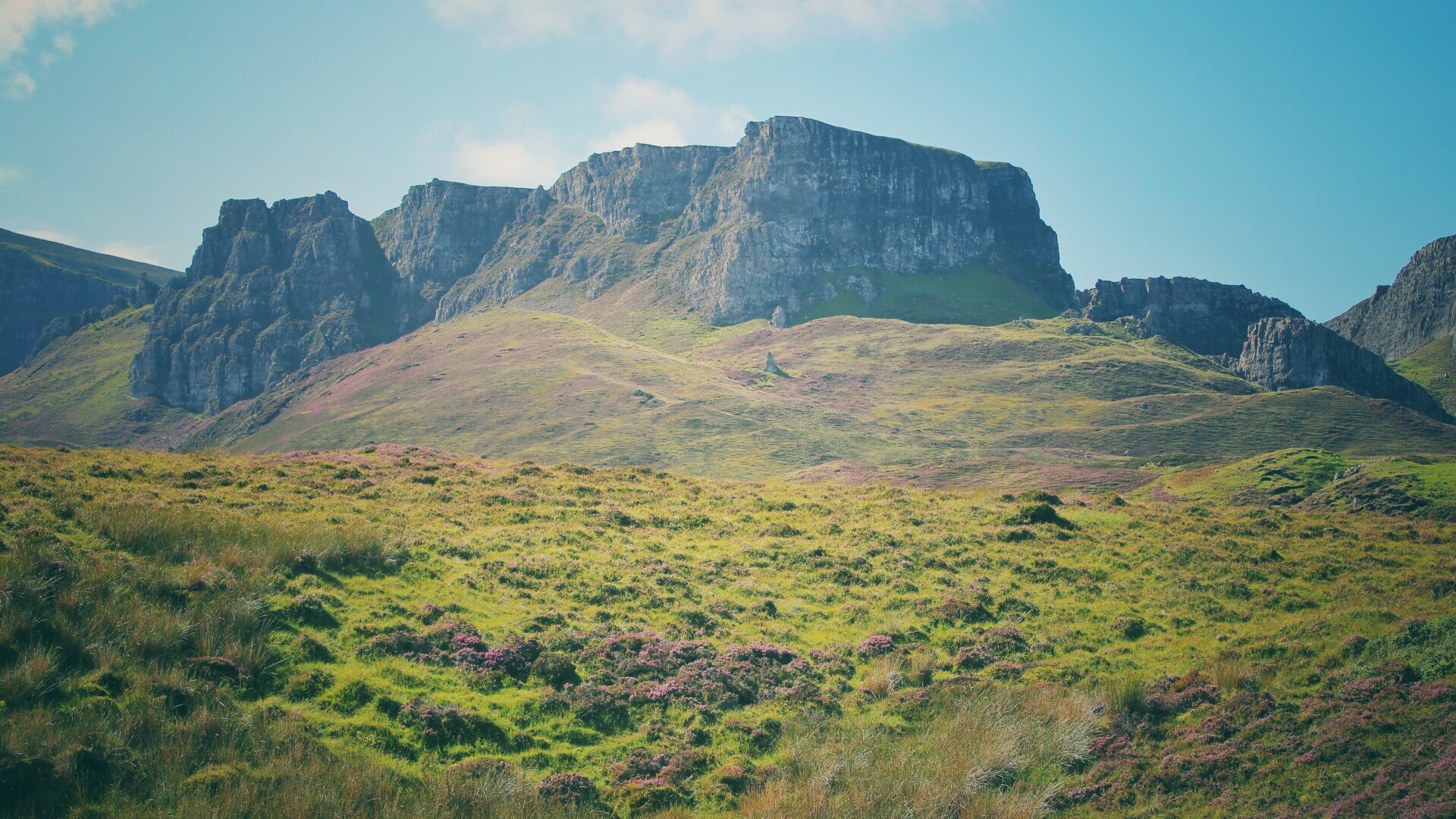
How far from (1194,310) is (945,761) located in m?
209

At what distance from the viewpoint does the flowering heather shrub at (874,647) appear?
2105cm

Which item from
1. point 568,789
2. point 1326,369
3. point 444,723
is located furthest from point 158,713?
point 1326,369

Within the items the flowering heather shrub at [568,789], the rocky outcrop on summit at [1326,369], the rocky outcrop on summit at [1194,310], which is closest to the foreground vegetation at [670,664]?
the flowering heather shrub at [568,789]

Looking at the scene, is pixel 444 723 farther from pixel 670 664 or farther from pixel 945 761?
pixel 945 761

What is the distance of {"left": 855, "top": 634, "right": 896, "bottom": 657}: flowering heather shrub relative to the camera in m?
21.0

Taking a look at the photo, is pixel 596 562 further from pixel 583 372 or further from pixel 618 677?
pixel 583 372

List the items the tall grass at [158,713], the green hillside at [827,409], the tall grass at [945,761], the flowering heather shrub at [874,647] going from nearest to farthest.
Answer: the tall grass at [158,713] < the tall grass at [945,761] < the flowering heather shrub at [874,647] < the green hillside at [827,409]

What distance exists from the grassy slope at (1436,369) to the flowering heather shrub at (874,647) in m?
196

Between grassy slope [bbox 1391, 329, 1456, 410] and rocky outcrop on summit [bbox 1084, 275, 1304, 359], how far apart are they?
25790 mm

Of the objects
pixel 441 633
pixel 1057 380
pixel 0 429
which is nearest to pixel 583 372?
pixel 1057 380

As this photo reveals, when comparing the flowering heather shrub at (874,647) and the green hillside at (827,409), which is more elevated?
the green hillside at (827,409)

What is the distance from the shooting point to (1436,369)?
7313 inches

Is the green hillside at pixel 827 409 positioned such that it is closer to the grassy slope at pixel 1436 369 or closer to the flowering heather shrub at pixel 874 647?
the grassy slope at pixel 1436 369

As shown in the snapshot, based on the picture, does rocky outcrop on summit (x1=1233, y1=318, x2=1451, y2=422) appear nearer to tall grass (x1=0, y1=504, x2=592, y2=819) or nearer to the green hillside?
the green hillside
